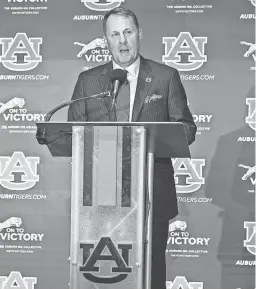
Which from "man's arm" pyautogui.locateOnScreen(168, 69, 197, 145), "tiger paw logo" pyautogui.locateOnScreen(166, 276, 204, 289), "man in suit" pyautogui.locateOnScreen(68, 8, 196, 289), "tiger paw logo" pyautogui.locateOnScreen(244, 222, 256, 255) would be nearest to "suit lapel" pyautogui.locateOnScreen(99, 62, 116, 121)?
"man in suit" pyautogui.locateOnScreen(68, 8, 196, 289)

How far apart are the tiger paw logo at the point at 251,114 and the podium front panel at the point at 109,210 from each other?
2469 mm

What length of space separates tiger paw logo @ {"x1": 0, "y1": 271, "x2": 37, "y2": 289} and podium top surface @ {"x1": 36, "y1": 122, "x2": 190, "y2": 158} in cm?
237

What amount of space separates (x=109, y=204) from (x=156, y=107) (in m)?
0.96

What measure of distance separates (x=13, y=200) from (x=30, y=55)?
130cm

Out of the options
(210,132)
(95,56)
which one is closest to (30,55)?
(95,56)

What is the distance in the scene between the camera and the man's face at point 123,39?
3781mm

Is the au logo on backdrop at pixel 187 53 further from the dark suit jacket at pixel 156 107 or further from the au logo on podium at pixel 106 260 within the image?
the au logo on podium at pixel 106 260

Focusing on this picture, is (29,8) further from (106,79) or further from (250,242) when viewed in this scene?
(250,242)

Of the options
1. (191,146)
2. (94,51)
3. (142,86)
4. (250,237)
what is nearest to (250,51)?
(191,146)

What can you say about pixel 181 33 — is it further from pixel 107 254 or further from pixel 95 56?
pixel 107 254

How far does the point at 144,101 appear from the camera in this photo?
11.7 feet

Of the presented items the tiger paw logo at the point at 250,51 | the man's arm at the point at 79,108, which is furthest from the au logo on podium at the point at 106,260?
the tiger paw logo at the point at 250,51

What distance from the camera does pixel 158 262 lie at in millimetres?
3395

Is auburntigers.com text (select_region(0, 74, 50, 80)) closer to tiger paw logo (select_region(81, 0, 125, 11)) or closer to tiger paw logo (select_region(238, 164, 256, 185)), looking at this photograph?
tiger paw logo (select_region(81, 0, 125, 11))
